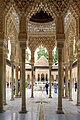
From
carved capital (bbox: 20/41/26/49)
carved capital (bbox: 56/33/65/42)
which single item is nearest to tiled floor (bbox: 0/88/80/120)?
carved capital (bbox: 20/41/26/49)

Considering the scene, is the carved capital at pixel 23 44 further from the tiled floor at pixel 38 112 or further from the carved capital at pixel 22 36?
the tiled floor at pixel 38 112

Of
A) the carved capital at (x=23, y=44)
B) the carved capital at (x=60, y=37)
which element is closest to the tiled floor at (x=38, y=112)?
the carved capital at (x=23, y=44)

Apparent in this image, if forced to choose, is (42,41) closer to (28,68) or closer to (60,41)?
(60,41)

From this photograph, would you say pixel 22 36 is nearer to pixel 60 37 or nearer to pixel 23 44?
pixel 23 44

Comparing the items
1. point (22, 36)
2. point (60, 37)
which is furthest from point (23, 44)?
point (60, 37)

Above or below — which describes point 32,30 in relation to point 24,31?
above

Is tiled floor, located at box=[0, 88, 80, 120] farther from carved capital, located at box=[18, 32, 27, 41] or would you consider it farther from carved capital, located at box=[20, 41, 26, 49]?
carved capital, located at box=[18, 32, 27, 41]

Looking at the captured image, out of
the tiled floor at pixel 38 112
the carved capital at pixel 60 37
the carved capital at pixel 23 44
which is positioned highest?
the carved capital at pixel 60 37

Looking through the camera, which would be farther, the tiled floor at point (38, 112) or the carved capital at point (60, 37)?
the carved capital at point (60, 37)

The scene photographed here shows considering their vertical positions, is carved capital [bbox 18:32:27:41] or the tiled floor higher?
carved capital [bbox 18:32:27:41]

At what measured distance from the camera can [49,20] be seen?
1986 centimetres

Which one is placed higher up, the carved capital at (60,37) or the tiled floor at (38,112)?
the carved capital at (60,37)

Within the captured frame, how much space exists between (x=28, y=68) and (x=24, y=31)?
27.7 metres

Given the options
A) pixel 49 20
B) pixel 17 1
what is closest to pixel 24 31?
pixel 17 1
